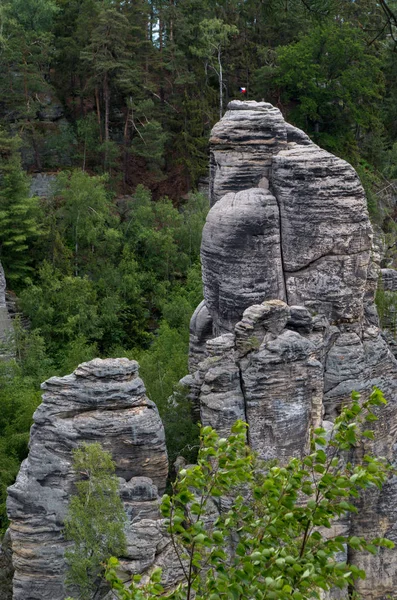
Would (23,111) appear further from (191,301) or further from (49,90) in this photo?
(191,301)

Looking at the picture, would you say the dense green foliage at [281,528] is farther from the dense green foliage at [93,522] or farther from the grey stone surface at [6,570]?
the grey stone surface at [6,570]

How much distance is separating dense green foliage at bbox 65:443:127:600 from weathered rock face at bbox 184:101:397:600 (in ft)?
9.70

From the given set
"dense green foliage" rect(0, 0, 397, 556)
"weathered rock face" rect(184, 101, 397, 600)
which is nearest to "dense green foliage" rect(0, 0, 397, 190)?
"dense green foliage" rect(0, 0, 397, 556)

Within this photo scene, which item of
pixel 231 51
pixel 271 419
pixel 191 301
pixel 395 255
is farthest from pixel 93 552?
pixel 231 51

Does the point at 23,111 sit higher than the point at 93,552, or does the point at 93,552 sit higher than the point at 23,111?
the point at 23,111

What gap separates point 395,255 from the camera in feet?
150

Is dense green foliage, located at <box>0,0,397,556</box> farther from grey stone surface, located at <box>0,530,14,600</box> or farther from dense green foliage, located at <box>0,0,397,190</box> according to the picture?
grey stone surface, located at <box>0,530,14,600</box>

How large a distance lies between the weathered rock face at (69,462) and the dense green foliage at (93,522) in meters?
0.52

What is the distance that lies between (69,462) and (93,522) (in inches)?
63.8

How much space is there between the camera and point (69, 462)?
21078 mm

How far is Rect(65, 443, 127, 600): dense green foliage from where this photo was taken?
20.0 meters

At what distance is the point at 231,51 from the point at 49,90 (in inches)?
422

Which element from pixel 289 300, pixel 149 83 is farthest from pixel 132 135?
pixel 289 300

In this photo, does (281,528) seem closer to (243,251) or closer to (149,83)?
(243,251)
